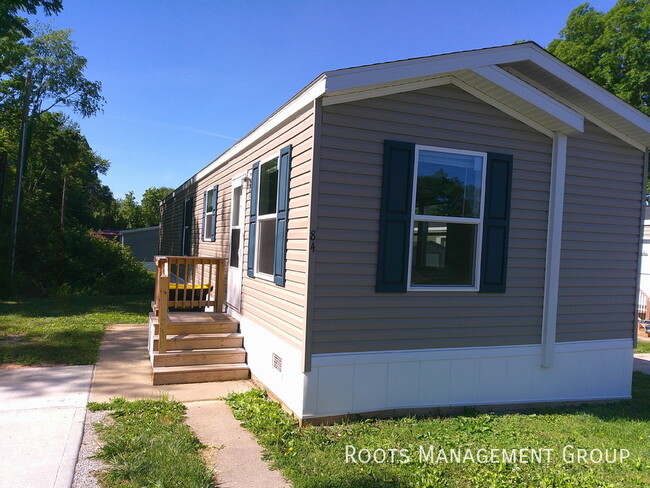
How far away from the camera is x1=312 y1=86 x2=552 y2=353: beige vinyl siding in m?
4.44

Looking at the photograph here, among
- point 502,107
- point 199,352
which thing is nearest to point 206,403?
point 199,352

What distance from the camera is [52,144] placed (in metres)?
19.7

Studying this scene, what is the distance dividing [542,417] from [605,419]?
69cm

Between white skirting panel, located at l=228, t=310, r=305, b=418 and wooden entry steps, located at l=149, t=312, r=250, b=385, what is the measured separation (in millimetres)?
195

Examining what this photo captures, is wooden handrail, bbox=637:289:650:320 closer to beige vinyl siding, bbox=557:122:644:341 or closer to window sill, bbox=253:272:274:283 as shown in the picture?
beige vinyl siding, bbox=557:122:644:341

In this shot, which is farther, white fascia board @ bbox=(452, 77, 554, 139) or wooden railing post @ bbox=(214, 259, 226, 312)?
wooden railing post @ bbox=(214, 259, 226, 312)

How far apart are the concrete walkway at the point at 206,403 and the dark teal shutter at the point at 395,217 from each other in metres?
1.85

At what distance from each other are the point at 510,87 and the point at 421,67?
3.47 ft

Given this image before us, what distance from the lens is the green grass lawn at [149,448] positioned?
3176 mm

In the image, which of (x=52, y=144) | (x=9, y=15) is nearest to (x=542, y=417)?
(x=9, y=15)

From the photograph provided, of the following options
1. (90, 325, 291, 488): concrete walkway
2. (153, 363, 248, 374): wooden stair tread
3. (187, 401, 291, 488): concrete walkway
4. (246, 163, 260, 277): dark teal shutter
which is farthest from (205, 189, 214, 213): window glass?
(187, 401, 291, 488): concrete walkway

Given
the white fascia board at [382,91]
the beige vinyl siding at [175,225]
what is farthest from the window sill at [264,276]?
the beige vinyl siding at [175,225]

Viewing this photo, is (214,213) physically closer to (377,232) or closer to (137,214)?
(377,232)

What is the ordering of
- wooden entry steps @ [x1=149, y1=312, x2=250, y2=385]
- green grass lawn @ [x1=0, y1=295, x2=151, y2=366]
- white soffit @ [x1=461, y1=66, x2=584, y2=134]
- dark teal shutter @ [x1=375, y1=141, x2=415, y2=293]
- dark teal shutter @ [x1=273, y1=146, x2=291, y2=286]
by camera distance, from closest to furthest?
dark teal shutter @ [x1=375, y1=141, x2=415, y2=293], white soffit @ [x1=461, y1=66, x2=584, y2=134], dark teal shutter @ [x1=273, y1=146, x2=291, y2=286], wooden entry steps @ [x1=149, y1=312, x2=250, y2=385], green grass lawn @ [x1=0, y1=295, x2=151, y2=366]
